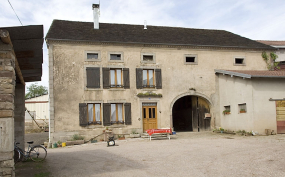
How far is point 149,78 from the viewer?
18125mm

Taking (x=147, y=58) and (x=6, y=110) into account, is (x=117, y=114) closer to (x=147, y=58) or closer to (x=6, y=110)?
(x=147, y=58)

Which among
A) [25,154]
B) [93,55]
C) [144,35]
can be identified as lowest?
[25,154]

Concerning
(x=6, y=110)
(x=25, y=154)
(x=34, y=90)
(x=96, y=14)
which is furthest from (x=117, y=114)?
(x=34, y=90)

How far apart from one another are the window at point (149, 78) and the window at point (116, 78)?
41.1 inches

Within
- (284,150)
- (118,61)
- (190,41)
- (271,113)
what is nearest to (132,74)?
(118,61)

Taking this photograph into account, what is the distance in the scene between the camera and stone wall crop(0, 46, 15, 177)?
559 cm

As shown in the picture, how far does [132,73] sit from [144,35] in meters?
2.86

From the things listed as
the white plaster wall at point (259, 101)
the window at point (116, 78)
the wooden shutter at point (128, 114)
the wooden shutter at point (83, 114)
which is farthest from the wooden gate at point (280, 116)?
the wooden shutter at point (83, 114)

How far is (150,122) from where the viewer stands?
17.8m

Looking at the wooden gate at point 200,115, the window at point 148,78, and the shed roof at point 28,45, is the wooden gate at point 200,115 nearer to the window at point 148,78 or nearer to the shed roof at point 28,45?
the window at point 148,78

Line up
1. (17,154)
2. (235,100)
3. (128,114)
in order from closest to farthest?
(17,154)
(235,100)
(128,114)

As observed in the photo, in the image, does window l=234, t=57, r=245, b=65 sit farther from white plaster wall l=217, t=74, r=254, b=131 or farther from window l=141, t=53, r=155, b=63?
window l=141, t=53, r=155, b=63

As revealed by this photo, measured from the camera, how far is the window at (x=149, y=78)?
17.8 m

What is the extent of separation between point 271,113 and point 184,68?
558 cm
